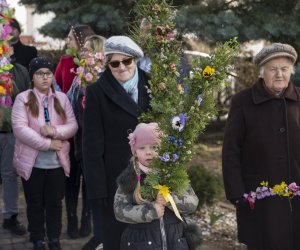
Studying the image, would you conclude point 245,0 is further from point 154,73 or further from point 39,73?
point 154,73

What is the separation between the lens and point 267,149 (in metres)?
4.30

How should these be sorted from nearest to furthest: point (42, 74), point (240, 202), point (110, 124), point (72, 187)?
point (110, 124) → point (240, 202) → point (42, 74) → point (72, 187)

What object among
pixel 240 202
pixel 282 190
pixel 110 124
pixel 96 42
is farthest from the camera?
pixel 96 42

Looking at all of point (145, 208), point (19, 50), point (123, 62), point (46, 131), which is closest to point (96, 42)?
point (46, 131)

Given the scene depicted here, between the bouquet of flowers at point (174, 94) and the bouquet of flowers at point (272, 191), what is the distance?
1.15 m

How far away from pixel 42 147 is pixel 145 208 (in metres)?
2.04

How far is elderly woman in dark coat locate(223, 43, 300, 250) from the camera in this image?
4281 mm

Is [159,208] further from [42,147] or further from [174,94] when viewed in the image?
[42,147]

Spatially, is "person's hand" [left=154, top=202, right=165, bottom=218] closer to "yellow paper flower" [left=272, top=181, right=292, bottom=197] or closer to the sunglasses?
"yellow paper flower" [left=272, top=181, right=292, bottom=197]

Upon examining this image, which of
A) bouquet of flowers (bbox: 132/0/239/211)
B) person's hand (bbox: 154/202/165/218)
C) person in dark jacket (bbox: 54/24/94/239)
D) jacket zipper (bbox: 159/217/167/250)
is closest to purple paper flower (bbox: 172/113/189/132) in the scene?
bouquet of flowers (bbox: 132/0/239/211)

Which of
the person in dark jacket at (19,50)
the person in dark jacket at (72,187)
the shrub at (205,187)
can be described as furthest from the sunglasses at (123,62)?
the person in dark jacket at (19,50)

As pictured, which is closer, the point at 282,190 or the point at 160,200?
the point at 160,200

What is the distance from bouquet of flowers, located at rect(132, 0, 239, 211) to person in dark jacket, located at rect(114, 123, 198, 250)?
0.72ft

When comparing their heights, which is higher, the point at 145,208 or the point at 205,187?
the point at 145,208
